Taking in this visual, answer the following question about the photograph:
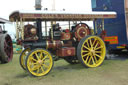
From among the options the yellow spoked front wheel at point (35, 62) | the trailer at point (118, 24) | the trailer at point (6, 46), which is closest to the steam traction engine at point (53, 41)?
the yellow spoked front wheel at point (35, 62)

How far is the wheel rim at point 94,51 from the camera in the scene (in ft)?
15.7

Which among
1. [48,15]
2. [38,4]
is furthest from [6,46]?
[38,4]

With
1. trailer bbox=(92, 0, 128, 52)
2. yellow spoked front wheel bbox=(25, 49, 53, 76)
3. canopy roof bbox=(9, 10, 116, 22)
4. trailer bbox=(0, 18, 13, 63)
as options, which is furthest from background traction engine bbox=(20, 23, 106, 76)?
trailer bbox=(0, 18, 13, 63)

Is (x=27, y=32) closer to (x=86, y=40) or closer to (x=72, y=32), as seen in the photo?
(x=72, y=32)

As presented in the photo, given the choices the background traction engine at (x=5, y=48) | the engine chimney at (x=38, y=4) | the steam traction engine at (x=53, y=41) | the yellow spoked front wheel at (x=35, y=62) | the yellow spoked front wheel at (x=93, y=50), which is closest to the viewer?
the yellow spoked front wheel at (x=35, y=62)

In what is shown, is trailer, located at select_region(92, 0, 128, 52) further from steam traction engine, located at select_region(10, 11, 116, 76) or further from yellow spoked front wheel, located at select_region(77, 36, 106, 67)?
yellow spoked front wheel, located at select_region(77, 36, 106, 67)

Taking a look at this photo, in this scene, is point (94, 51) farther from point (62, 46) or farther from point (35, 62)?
point (35, 62)

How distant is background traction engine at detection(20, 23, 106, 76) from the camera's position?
13.6 ft

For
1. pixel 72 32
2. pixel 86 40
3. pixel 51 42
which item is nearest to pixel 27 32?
pixel 51 42

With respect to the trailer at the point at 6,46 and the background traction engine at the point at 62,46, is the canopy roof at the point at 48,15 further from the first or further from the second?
the trailer at the point at 6,46

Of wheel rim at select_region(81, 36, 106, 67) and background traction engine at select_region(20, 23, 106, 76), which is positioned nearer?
background traction engine at select_region(20, 23, 106, 76)

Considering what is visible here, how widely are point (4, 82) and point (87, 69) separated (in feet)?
7.36

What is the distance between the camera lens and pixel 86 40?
4.66 m

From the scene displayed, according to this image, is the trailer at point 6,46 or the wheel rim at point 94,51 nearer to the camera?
the wheel rim at point 94,51
